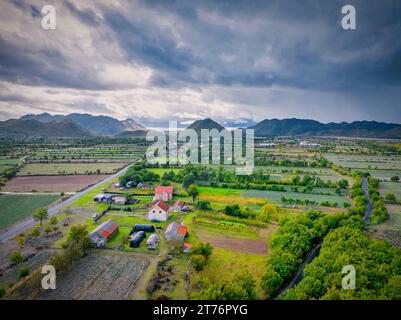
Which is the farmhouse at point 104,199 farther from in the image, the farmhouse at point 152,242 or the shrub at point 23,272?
the shrub at point 23,272

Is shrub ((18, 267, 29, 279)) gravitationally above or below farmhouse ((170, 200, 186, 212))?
below

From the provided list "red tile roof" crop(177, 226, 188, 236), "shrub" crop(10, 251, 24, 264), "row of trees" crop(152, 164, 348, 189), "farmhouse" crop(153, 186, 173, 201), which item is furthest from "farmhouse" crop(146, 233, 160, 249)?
"row of trees" crop(152, 164, 348, 189)

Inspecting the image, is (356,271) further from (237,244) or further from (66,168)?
(66,168)

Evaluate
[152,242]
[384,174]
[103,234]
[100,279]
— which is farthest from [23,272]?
[384,174]

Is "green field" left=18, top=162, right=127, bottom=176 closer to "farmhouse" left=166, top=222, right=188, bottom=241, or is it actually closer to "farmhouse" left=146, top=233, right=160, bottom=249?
"farmhouse" left=166, top=222, right=188, bottom=241

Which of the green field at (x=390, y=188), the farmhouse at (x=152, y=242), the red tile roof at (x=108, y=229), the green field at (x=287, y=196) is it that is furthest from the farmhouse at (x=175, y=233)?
the green field at (x=390, y=188)
